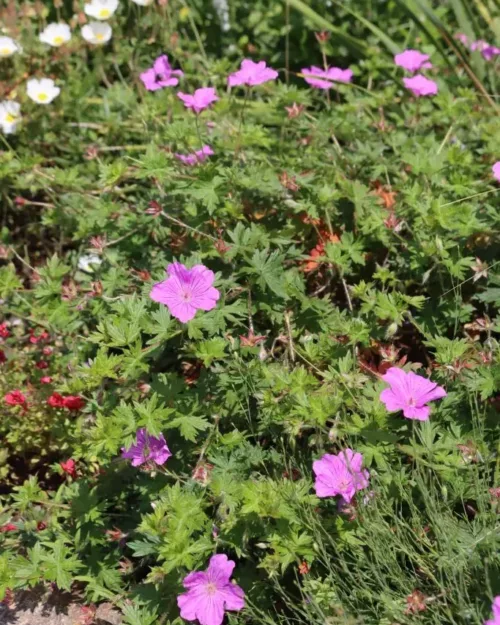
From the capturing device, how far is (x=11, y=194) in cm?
349

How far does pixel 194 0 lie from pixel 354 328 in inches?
95.0

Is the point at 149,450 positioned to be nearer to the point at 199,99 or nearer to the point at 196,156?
the point at 196,156

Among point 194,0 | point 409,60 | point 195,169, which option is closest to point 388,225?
point 195,169

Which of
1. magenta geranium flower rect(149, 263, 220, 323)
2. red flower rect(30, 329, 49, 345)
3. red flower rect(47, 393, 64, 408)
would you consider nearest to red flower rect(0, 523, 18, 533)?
red flower rect(47, 393, 64, 408)

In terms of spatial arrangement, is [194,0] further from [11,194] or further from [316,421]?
[316,421]

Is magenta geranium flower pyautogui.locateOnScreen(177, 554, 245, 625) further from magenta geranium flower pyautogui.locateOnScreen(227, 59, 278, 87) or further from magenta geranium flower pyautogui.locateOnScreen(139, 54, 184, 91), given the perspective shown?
magenta geranium flower pyautogui.locateOnScreen(139, 54, 184, 91)

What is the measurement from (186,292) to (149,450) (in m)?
0.43

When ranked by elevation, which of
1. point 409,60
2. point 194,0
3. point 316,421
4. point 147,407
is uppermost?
point 194,0

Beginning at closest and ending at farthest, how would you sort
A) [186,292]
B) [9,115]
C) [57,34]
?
[186,292], [9,115], [57,34]

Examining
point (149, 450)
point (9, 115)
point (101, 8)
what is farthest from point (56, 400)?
point (101, 8)

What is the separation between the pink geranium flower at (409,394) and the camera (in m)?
1.90

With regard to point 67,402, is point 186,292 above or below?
above

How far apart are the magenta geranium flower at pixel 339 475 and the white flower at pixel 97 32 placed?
240 centimetres

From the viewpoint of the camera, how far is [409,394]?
194 cm
